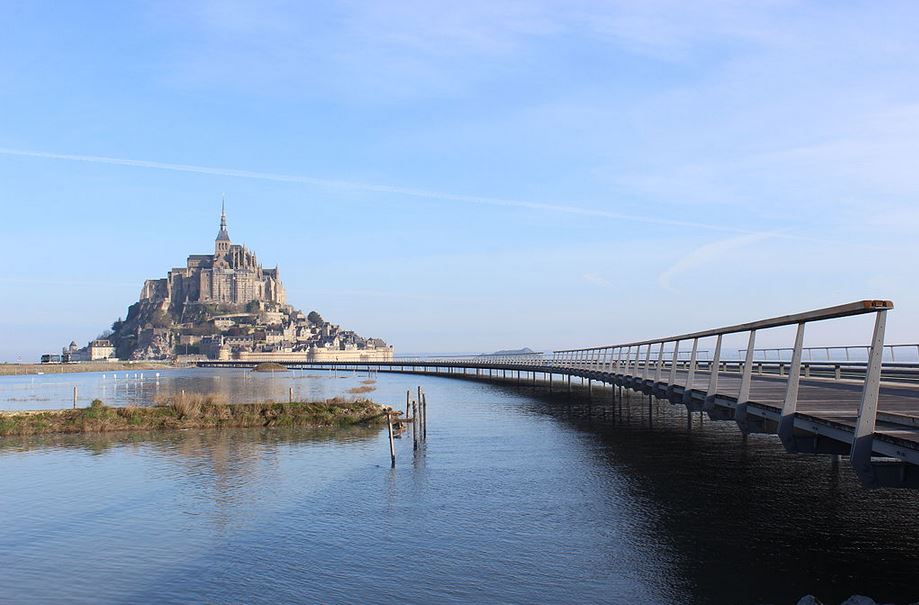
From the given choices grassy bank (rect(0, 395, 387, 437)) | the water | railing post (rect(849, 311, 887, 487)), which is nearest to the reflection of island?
the water

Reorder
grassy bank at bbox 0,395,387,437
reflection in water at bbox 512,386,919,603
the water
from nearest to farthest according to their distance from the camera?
1. reflection in water at bbox 512,386,919,603
2. the water
3. grassy bank at bbox 0,395,387,437

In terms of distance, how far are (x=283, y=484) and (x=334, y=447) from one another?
9.70 meters

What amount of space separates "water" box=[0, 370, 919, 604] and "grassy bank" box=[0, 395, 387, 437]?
7.62m

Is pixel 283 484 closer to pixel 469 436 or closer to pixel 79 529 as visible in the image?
pixel 79 529

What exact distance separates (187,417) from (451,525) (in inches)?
1213

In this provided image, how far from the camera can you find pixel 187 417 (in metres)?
48.9

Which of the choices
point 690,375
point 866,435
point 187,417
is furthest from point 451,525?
point 187,417

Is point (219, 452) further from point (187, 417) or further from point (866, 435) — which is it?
point (866, 435)

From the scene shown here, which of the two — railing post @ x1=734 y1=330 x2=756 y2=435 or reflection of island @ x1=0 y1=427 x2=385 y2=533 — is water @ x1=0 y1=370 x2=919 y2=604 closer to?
reflection of island @ x1=0 y1=427 x2=385 y2=533

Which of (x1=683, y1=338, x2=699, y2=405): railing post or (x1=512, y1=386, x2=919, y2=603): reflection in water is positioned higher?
(x1=683, y1=338, x2=699, y2=405): railing post

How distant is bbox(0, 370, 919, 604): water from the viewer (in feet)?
57.6

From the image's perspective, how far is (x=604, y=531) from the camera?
21.8 meters

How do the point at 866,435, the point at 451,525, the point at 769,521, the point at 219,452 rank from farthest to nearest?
the point at 219,452 → the point at 451,525 → the point at 769,521 → the point at 866,435

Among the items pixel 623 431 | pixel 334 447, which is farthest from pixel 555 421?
pixel 334 447
